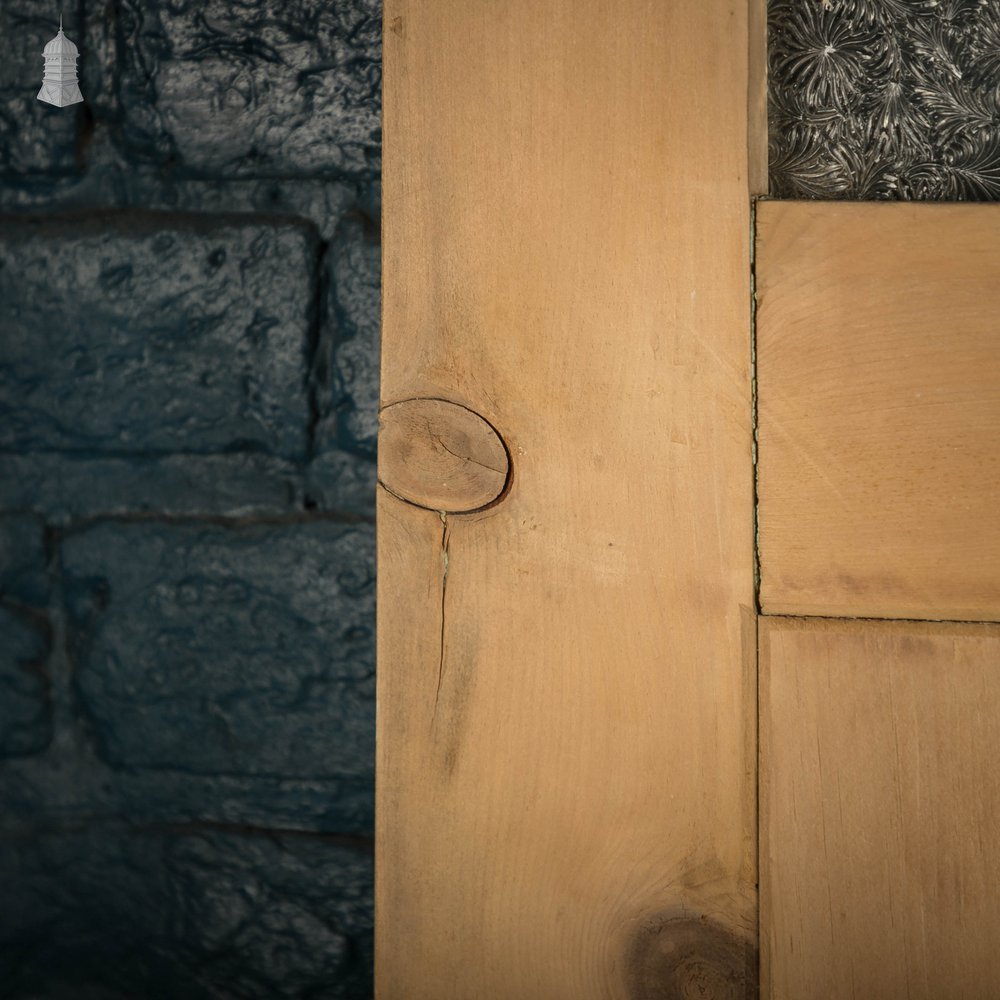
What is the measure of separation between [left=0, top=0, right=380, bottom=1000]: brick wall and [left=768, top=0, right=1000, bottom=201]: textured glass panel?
0.39 metres

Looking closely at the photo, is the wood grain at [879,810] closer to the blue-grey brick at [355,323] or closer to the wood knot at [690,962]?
the wood knot at [690,962]

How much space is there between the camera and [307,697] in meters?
0.79

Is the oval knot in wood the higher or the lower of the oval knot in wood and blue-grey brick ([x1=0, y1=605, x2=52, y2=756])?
the higher

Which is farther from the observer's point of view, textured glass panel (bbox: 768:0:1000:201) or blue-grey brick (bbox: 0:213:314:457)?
blue-grey brick (bbox: 0:213:314:457)

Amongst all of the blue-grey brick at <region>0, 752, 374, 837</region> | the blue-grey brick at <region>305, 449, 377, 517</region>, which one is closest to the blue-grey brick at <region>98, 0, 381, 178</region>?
the blue-grey brick at <region>305, 449, 377, 517</region>

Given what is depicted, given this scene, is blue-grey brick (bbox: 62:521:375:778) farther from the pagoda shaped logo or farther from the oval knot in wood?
the pagoda shaped logo

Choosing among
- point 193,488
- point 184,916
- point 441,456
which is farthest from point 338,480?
point 184,916

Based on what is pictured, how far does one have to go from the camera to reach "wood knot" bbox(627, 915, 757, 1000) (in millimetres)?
514

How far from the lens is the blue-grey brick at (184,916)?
0.80 metres

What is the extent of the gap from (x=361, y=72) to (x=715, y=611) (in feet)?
1.89

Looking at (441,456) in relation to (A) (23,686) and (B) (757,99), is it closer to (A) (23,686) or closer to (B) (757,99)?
(B) (757,99)

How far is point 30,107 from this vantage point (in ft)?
2.61

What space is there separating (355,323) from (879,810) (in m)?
0.57

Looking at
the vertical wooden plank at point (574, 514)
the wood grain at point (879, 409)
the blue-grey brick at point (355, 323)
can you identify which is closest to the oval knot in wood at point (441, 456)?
the vertical wooden plank at point (574, 514)
